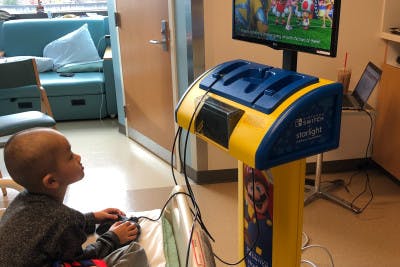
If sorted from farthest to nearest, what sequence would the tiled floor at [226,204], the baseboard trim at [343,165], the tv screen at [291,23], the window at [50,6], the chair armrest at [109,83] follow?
the window at [50,6] → the chair armrest at [109,83] → the baseboard trim at [343,165] → the tiled floor at [226,204] → the tv screen at [291,23]

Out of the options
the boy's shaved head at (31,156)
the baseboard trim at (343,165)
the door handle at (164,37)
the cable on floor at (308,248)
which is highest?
the door handle at (164,37)

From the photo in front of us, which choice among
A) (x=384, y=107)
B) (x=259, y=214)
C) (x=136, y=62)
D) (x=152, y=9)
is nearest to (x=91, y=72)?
(x=136, y=62)

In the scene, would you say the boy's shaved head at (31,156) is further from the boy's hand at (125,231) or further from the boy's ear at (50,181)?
the boy's hand at (125,231)

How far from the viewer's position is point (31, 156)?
1.18 meters

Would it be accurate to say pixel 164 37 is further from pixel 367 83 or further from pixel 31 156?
pixel 31 156

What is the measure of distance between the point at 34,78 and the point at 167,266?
7.63 ft

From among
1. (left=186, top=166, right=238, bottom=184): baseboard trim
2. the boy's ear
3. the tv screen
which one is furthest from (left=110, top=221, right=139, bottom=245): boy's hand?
(left=186, top=166, right=238, bottom=184): baseboard trim

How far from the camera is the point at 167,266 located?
141 cm

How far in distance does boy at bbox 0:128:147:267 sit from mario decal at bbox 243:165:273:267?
61cm

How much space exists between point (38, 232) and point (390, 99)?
2.41 meters

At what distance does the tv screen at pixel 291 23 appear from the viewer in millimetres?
A: 1253

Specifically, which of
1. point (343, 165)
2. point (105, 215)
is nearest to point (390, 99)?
point (343, 165)

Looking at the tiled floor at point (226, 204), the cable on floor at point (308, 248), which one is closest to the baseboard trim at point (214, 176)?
the tiled floor at point (226, 204)

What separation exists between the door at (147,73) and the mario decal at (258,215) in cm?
167
